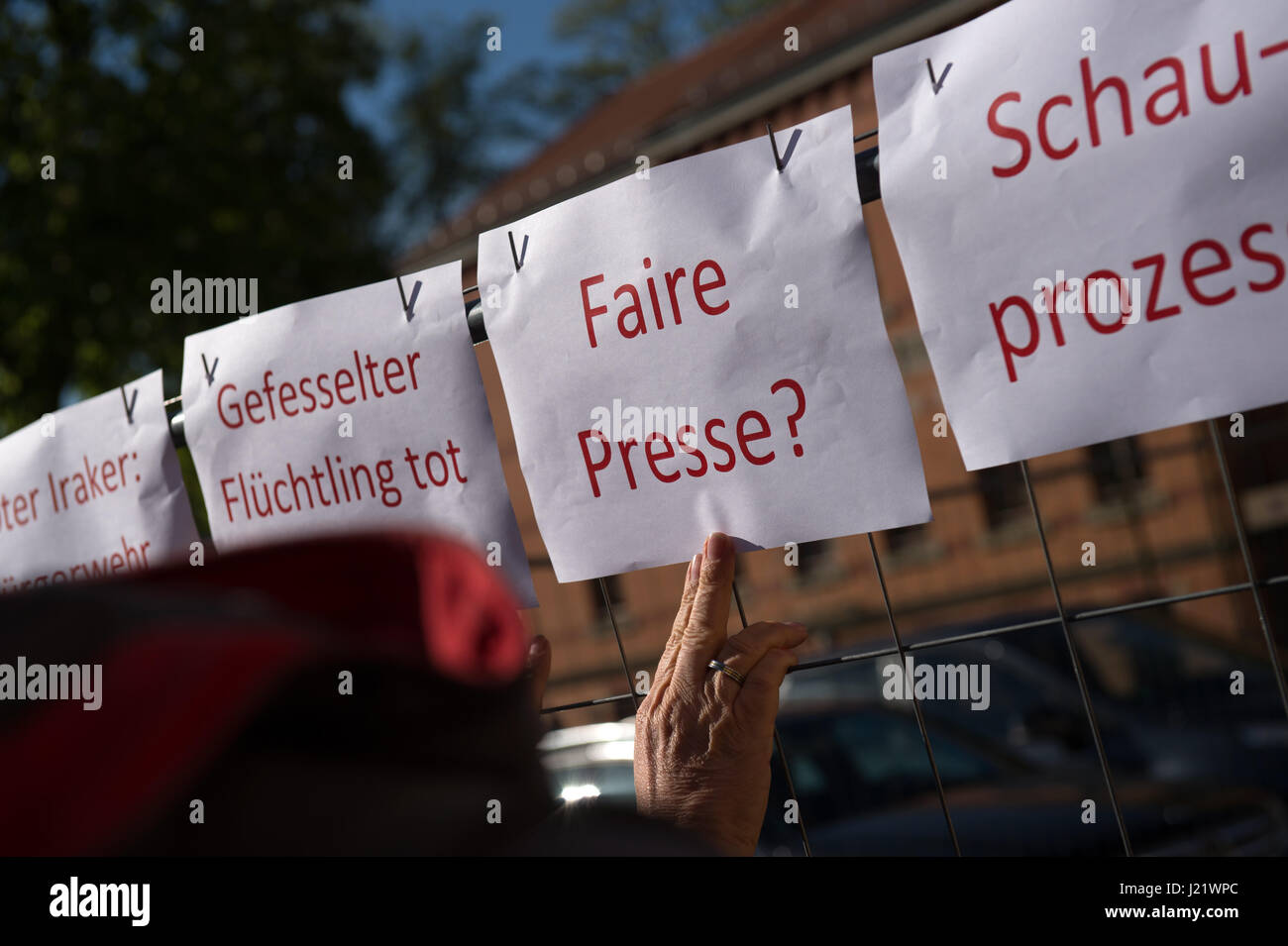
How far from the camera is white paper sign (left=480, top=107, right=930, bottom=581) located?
6.30 ft

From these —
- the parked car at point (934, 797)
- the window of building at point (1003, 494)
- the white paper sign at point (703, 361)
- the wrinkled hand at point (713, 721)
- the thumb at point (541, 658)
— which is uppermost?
the window of building at point (1003, 494)

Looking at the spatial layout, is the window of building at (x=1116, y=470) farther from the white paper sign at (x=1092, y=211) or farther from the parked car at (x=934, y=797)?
the white paper sign at (x=1092, y=211)

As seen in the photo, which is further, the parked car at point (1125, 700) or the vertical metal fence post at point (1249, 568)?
the parked car at point (1125, 700)

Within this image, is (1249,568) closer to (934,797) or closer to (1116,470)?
(934,797)

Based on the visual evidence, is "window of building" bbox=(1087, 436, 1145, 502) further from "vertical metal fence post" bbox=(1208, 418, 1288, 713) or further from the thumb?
the thumb

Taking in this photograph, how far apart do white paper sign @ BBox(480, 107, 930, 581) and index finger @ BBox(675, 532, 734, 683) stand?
6 cm

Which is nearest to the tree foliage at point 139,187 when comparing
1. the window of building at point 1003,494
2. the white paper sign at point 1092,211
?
the window of building at point 1003,494

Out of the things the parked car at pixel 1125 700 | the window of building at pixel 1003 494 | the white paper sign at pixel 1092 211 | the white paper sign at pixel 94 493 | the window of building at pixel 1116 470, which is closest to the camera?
the white paper sign at pixel 1092 211

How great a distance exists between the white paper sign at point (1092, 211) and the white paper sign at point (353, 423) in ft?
3.06

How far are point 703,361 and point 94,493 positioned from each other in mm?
1780

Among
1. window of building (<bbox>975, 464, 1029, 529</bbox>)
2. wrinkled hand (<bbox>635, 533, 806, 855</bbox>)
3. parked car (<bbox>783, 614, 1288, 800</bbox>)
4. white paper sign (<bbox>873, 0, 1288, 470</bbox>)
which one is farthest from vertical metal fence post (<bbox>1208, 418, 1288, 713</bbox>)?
window of building (<bbox>975, 464, 1029, 529</bbox>)

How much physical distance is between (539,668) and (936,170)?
Answer: 106cm

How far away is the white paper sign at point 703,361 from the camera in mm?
1919

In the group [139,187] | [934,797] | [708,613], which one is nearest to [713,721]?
[708,613]
